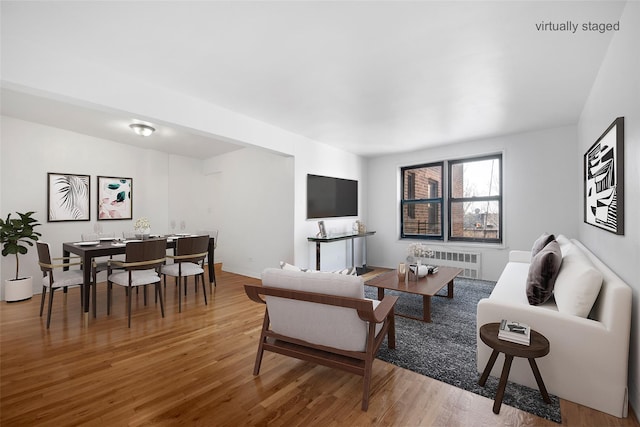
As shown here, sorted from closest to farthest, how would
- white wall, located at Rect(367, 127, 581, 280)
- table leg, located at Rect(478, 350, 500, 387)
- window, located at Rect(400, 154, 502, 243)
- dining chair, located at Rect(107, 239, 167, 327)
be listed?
1. table leg, located at Rect(478, 350, 500, 387)
2. dining chair, located at Rect(107, 239, 167, 327)
3. white wall, located at Rect(367, 127, 581, 280)
4. window, located at Rect(400, 154, 502, 243)

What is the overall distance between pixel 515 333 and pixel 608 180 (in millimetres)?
1546

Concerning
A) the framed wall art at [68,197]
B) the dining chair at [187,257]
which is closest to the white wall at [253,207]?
the dining chair at [187,257]

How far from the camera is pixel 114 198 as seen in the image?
5.15m

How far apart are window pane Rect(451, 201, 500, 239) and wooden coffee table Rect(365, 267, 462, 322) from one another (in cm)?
175

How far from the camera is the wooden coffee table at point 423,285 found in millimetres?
3098

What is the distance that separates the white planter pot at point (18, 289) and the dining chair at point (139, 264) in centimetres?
151

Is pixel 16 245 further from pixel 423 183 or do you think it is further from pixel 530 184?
pixel 530 184

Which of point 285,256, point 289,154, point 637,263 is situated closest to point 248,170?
point 289,154

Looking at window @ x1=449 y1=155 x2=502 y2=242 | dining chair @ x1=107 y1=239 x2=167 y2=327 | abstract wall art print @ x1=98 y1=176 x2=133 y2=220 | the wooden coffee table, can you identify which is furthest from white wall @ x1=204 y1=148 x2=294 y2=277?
window @ x1=449 y1=155 x2=502 y2=242

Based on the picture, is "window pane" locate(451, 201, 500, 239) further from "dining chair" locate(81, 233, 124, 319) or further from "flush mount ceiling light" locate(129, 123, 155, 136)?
"dining chair" locate(81, 233, 124, 319)

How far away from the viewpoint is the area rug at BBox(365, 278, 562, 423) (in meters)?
1.84

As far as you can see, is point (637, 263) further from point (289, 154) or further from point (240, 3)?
point (289, 154)

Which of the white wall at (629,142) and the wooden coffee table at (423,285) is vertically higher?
Result: the white wall at (629,142)

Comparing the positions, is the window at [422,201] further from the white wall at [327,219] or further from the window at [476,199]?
the white wall at [327,219]
